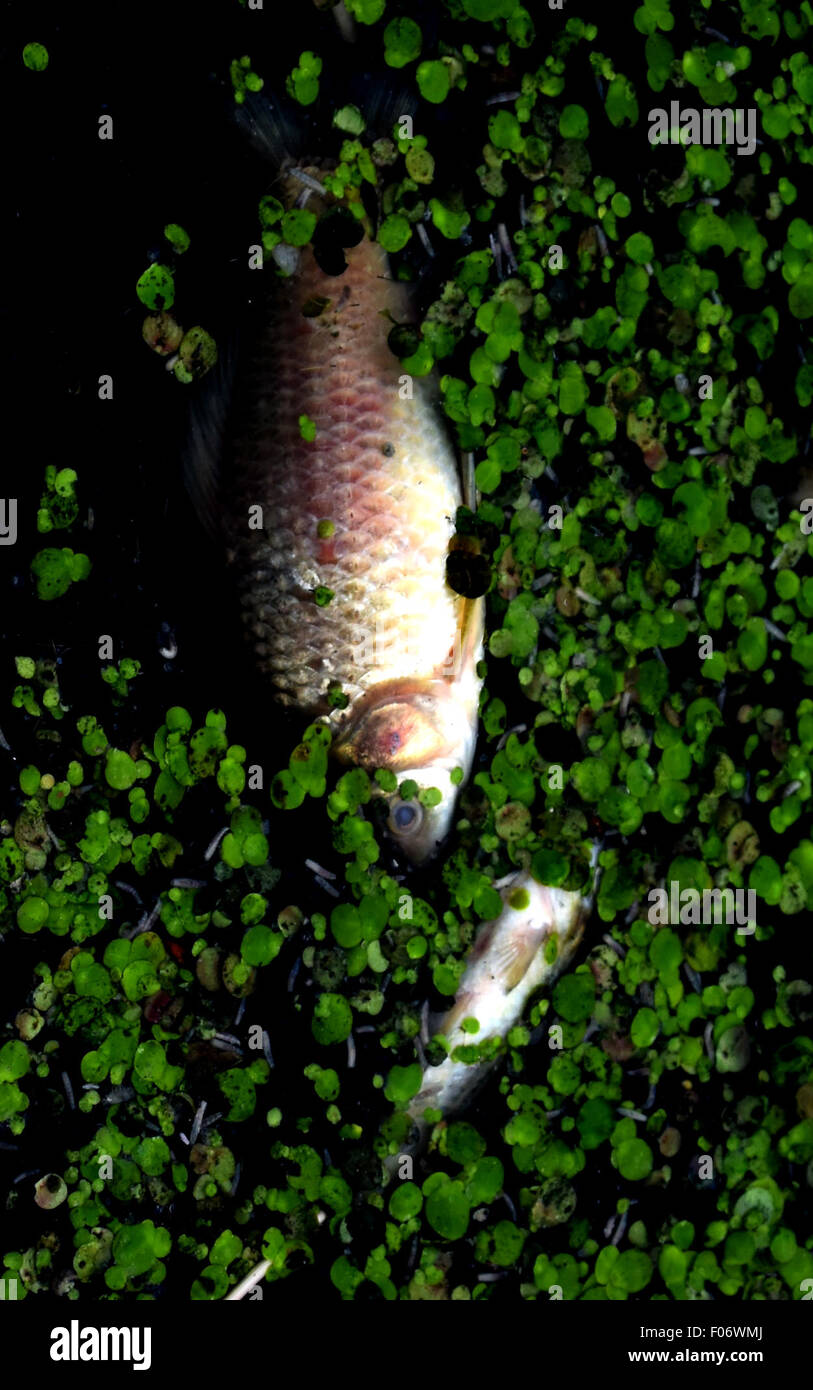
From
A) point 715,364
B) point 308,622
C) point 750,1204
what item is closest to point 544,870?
point 308,622

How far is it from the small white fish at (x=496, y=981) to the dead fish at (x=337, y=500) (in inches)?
9.2

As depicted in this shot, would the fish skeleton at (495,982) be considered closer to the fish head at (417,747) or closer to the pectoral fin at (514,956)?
the pectoral fin at (514,956)

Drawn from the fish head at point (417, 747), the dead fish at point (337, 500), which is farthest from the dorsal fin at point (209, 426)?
the fish head at point (417, 747)

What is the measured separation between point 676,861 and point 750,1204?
1.61 feet

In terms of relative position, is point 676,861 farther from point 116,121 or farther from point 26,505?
point 116,121

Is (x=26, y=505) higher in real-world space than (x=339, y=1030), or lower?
higher

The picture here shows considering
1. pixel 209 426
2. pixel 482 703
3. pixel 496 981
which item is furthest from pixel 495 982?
pixel 209 426

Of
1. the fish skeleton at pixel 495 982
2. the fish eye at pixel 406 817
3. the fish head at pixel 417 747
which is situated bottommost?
the fish skeleton at pixel 495 982

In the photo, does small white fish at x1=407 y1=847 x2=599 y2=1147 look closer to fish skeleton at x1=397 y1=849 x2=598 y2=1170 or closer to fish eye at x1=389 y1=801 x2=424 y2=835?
fish skeleton at x1=397 y1=849 x2=598 y2=1170

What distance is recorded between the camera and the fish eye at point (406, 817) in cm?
125

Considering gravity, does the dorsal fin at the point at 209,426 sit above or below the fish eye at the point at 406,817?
above

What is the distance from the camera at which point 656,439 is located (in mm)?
1331

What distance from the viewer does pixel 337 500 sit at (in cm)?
119

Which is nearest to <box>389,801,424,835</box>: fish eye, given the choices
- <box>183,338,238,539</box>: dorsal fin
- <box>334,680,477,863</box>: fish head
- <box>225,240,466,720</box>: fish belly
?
<box>334,680,477,863</box>: fish head
